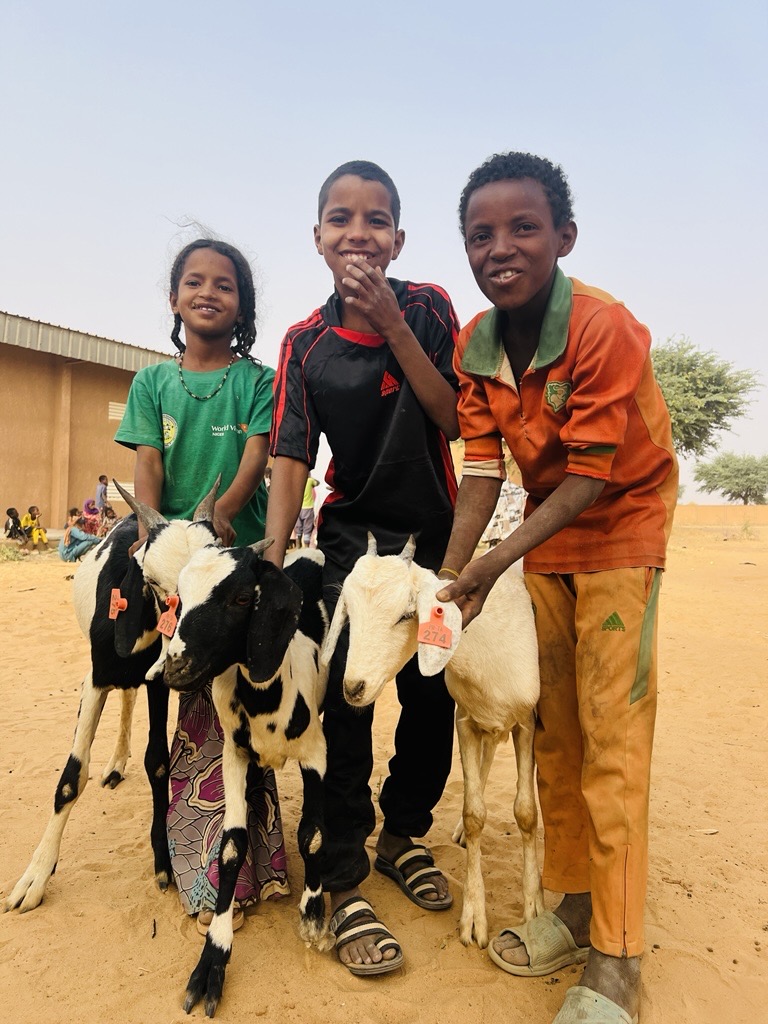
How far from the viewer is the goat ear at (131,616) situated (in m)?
2.81

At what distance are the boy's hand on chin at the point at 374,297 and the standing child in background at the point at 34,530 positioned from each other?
14685mm

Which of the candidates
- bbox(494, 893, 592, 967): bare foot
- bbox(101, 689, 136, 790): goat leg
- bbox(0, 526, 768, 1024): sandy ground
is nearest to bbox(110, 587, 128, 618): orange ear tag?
bbox(0, 526, 768, 1024): sandy ground

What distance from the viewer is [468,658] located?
2.63 m

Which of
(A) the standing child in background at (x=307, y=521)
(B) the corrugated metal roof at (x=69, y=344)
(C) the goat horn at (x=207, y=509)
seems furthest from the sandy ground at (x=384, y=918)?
(B) the corrugated metal roof at (x=69, y=344)

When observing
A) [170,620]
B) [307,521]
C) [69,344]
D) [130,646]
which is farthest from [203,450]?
[69,344]

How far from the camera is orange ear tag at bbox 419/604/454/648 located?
2.05 meters

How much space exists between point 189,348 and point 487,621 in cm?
192

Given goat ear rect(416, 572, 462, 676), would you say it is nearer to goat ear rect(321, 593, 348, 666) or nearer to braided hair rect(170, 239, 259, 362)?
goat ear rect(321, 593, 348, 666)

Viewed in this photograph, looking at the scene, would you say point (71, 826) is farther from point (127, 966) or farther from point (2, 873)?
point (127, 966)

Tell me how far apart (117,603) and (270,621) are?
80 centimetres

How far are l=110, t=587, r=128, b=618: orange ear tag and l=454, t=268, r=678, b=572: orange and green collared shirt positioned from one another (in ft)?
4.87

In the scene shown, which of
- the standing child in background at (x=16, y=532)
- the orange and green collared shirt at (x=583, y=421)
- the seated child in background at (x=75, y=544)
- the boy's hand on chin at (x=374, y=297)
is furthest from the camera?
the standing child in background at (x=16, y=532)

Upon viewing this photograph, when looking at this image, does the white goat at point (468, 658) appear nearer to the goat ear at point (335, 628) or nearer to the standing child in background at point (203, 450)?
the goat ear at point (335, 628)

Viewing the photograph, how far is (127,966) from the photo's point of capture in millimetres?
2598
